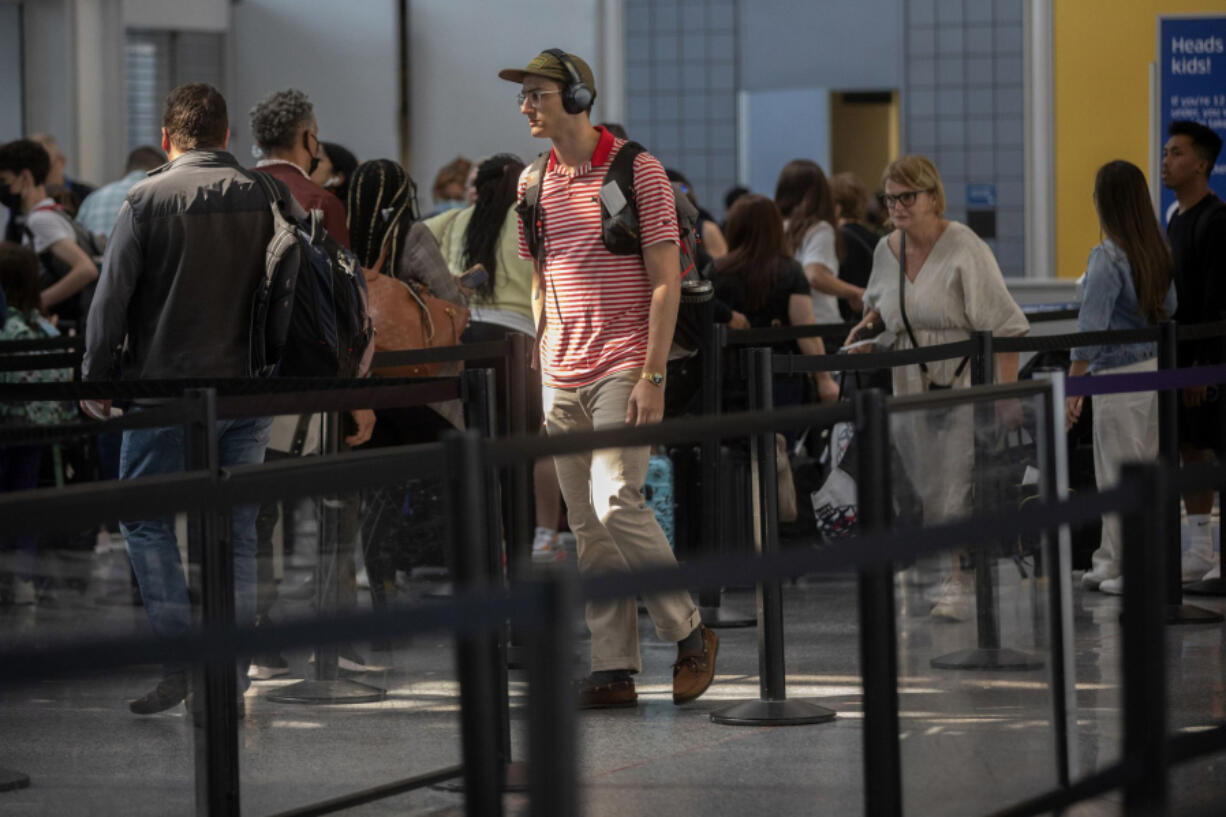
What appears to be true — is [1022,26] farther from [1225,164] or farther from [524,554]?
[524,554]

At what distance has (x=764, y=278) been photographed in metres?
8.01

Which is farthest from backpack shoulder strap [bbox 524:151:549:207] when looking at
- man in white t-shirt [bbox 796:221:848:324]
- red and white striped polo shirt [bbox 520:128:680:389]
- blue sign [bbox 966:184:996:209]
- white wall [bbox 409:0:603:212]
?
white wall [bbox 409:0:603:212]

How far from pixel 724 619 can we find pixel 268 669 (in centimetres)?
327

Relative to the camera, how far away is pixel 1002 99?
39.7 ft

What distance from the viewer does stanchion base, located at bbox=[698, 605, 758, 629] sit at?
6887 mm

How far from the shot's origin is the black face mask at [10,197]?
923 centimetres

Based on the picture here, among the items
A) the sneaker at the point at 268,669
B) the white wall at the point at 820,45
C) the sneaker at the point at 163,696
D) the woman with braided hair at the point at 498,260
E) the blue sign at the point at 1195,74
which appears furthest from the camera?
the white wall at the point at 820,45

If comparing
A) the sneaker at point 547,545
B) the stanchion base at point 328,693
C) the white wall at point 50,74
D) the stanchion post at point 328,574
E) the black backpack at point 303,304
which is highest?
the white wall at point 50,74

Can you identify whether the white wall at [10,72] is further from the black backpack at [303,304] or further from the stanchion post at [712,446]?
the black backpack at [303,304]

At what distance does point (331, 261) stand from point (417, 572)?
168 centimetres

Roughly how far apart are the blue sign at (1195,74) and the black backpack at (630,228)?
457 cm

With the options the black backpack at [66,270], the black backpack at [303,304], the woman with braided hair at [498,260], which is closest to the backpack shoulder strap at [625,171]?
the black backpack at [303,304]

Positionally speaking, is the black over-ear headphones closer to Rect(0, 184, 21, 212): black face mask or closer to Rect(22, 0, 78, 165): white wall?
Rect(0, 184, 21, 212): black face mask

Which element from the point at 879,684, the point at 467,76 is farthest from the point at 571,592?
the point at 467,76
